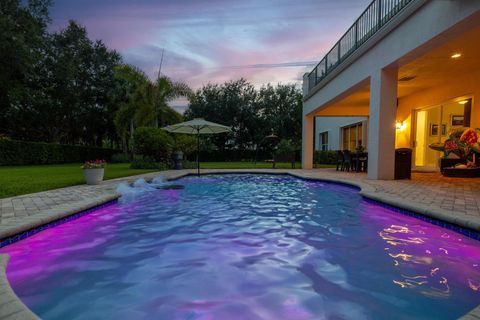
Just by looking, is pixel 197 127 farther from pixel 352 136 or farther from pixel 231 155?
pixel 231 155

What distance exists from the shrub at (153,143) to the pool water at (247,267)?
10.0 meters

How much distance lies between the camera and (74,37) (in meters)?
24.6

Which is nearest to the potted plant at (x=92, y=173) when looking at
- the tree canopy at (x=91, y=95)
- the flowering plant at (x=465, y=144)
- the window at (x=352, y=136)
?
the tree canopy at (x=91, y=95)

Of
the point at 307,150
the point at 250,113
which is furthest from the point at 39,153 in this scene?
the point at 250,113

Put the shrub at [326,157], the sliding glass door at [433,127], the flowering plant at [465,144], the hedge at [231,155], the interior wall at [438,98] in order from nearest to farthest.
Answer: the flowering plant at [465,144] < the interior wall at [438,98] < the sliding glass door at [433,127] < the shrub at [326,157] < the hedge at [231,155]

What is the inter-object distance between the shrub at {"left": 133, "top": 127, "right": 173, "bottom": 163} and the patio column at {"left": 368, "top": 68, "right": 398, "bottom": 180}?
10.2 m

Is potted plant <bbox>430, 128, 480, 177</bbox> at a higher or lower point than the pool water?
higher

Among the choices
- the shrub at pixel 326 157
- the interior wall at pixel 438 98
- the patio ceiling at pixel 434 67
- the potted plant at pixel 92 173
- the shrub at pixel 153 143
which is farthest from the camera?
the shrub at pixel 326 157

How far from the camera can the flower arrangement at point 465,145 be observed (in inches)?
332

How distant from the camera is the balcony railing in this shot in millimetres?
8273

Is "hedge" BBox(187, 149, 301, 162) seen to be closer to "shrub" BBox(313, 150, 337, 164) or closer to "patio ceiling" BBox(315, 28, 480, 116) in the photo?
"shrub" BBox(313, 150, 337, 164)

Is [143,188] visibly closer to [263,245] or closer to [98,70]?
[263,245]

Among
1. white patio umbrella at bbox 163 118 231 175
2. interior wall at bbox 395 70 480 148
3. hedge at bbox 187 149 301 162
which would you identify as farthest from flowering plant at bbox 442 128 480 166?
hedge at bbox 187 149 301 162

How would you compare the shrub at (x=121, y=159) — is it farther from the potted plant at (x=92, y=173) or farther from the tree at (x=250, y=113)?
the potted plant at (x=92, y=173)
